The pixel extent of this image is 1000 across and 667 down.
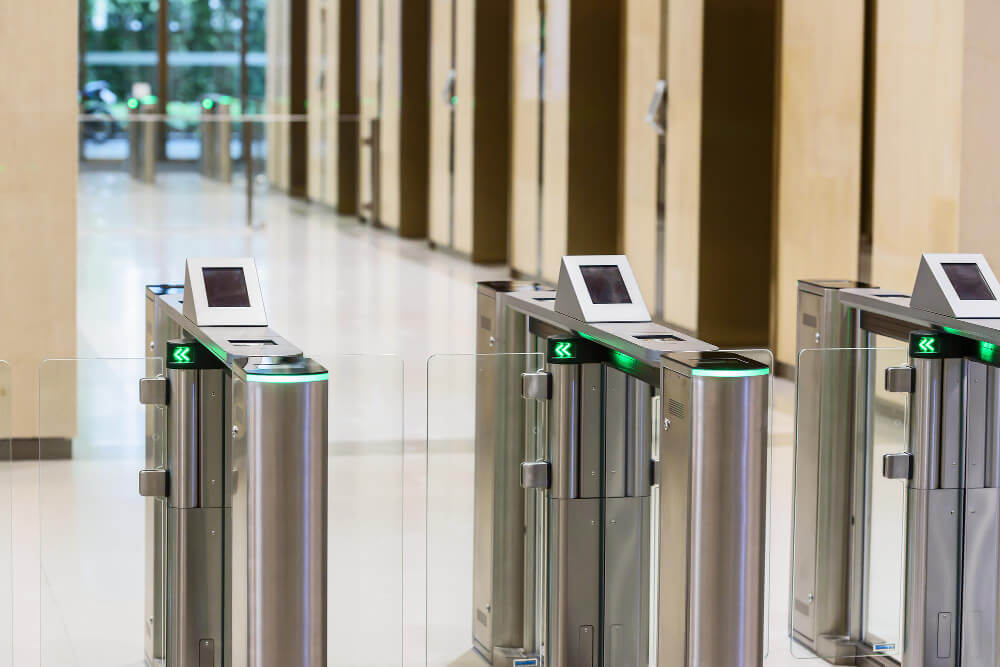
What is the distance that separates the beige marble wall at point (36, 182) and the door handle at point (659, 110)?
131 inches

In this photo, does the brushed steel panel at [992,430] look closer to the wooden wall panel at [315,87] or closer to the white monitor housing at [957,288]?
the white monitor housing at [957,288]

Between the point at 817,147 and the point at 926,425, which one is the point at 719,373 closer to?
the point at 926,425

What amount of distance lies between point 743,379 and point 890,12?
3.83 meters

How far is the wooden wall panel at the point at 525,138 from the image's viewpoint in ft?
31.9

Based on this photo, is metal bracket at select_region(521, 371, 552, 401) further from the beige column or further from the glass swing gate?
the beige column

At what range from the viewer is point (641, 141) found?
825 centimetres

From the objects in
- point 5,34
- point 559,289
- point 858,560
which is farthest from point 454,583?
point 5,34

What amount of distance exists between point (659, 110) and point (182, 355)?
5.05m

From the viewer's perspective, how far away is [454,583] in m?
3.46

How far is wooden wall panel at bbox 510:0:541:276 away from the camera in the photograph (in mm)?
9711

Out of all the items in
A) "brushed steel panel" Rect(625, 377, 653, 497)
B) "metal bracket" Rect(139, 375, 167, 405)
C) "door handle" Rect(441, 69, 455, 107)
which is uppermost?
"door handle" Rect(441, 69, 455, 107)

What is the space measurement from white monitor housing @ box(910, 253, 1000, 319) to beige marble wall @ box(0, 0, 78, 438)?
3122 mm

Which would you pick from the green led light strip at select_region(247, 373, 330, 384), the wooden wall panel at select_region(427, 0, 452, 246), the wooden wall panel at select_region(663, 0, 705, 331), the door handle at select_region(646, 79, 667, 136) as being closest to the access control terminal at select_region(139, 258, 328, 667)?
the green led light strip at select_region(247, 373, 330, 384)

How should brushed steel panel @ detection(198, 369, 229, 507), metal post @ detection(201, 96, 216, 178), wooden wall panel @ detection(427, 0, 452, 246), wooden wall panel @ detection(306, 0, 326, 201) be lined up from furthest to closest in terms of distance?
wooden wall panel @ detection(306, 0, 326, 201)
metal post @ detection(201, 96, 216, 178)
wooden wall panel @ detection(427, 0, 452, 246)
brushed steel panel @ detection(198, 369, 229, 507)
